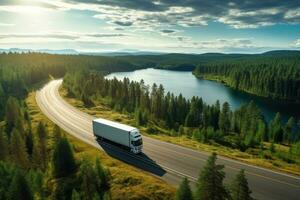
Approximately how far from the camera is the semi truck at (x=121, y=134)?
58.3 meters

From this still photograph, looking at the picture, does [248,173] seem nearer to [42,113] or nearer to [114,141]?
[114,141]

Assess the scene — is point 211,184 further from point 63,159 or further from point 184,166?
point 63,159

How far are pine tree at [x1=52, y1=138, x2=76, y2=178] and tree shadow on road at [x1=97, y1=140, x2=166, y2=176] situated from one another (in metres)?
9.40

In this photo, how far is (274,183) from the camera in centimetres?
4484

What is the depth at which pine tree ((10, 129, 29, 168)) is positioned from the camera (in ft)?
201

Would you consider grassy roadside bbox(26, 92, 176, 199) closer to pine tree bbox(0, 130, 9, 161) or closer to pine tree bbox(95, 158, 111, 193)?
pine tree bbox(95, 158, 111, 193)

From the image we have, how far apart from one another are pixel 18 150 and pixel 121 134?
75.9 ft

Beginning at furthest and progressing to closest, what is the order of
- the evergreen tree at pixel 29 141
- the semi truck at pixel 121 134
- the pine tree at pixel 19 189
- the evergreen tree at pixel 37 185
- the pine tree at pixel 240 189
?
the evergreen tree at pixel 29 141
the semi truck at pixel 121 134
the evergreen tree at pixel 37 185
the pine tree at pixel 19 189
the pine tree at pixel 240 189

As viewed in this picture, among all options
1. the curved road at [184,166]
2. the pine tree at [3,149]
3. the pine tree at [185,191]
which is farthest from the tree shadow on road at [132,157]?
the pine tree at [3,149]

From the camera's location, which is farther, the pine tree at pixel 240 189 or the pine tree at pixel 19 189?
the pine tree at pixel 19 189

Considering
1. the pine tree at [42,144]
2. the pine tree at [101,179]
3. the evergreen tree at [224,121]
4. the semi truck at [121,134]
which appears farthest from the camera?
the evergreen tree at [224,121]

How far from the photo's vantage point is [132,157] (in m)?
57.8

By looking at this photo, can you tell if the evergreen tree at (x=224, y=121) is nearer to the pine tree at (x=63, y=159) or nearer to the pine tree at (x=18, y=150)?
the pine tree at (x=63, y=159)

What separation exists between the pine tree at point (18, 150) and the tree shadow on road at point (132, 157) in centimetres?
1684
